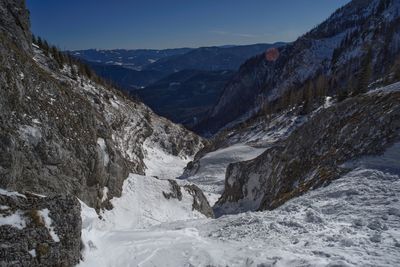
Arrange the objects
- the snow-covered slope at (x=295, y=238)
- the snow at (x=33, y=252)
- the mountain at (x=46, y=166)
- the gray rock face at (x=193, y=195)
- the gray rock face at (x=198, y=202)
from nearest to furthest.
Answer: the snow at (x=33, y=252) < the mountain at (x=46, y=166) < the snow-covered slope at (x=295, y=238) < the gray rock face at (x=193, y=195) < the gray rock face at (x=198, y=202)

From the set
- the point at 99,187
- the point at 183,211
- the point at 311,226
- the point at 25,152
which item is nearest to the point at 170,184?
the point at 183,211

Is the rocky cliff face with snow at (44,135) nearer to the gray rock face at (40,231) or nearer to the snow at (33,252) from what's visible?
the gray rock face at (40,231)

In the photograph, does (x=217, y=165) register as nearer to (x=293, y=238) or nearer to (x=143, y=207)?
(x=143, y=207)

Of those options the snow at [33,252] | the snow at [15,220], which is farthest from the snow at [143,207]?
the snow at [33,252]

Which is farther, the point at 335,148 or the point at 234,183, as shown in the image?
the point at 234,183

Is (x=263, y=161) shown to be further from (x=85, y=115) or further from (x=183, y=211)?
(x=85, y=115)

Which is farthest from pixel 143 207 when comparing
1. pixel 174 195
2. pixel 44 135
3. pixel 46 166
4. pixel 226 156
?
pixel 226 156
